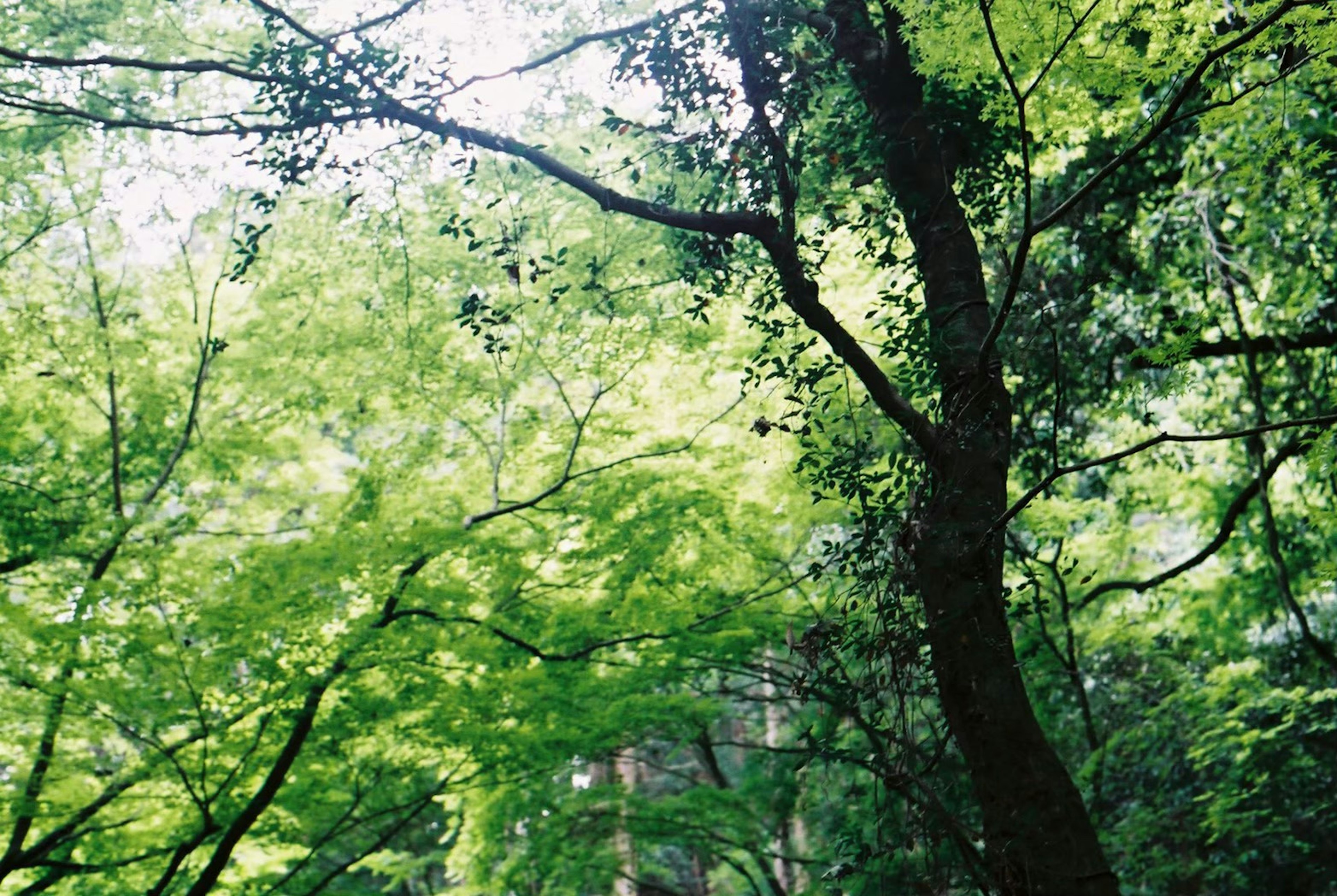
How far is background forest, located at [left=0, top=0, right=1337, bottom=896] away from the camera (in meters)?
3.64

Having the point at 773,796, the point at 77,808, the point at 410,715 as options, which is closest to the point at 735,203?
the point at 410,715

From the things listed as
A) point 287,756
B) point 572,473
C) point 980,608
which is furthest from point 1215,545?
point 287,756

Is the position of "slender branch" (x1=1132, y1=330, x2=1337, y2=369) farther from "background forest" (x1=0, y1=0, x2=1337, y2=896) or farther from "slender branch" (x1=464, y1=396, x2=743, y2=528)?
"slender branch" (x1=464, y1=396, x2=743, y2=528)

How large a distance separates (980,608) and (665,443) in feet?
14.3

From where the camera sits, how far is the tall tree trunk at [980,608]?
304cm

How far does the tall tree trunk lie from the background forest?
2 cm

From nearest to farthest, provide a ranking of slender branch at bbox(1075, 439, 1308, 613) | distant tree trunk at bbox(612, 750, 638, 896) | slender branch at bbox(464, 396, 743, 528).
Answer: slender branch at bbox(1075, 439, 1308, 613), slender branch at bbox(464, 396, 743, 528), distant tree trunk at bbox(612, 750, 638, 896)

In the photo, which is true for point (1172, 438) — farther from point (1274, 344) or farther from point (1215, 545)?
point (1274, 344)

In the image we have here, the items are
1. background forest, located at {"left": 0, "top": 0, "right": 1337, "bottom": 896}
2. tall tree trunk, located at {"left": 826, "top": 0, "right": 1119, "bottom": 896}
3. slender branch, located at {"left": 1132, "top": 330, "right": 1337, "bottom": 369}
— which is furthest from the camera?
slender branch, located at {"left": 1132, "top": 330, "right": 1337, "bottom": 369}

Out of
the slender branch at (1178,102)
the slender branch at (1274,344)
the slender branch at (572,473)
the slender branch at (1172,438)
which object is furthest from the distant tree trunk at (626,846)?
the slender branch at (1178,102)

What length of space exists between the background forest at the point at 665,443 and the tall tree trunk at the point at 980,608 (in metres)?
0.02

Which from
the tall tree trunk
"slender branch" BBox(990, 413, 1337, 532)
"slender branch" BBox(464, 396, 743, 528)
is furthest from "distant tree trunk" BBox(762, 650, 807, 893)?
"slender branch" BBox(990, 413, 1337, 532)

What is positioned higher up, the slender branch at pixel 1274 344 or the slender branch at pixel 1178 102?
the slender branch at pixel 1274 344

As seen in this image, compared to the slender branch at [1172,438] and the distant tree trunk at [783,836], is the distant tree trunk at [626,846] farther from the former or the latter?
the slender branch at [1172,438]
